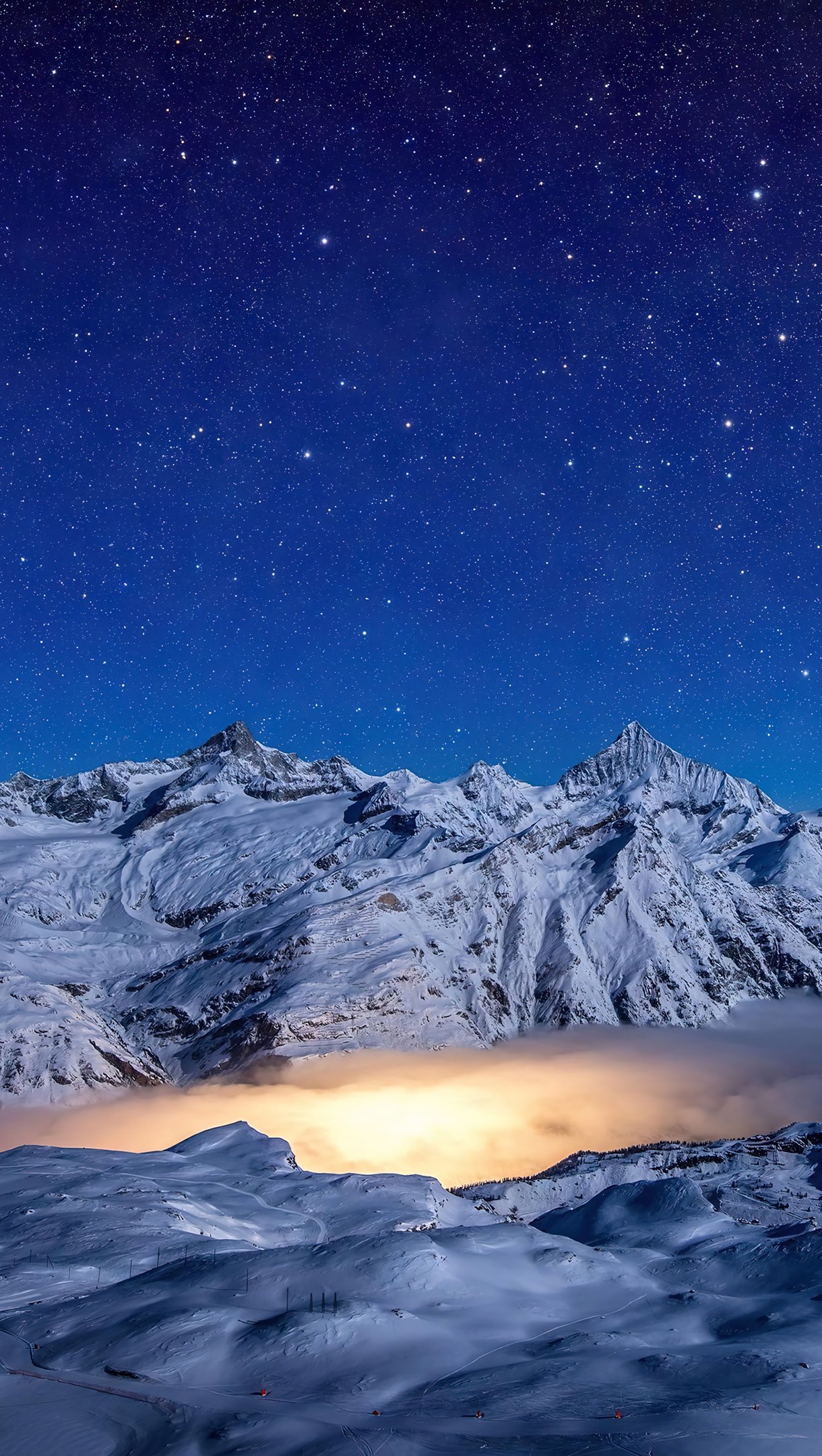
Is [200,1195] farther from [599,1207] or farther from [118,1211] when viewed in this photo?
[599,1207]

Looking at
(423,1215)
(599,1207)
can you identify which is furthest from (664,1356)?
(599,1207)

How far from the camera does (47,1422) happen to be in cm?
3095

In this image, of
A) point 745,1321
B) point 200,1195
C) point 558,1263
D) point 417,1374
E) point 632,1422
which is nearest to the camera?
point 632,1422

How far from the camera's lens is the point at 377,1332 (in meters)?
40.9

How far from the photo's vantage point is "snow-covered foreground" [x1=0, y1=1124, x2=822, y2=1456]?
30.0 metres

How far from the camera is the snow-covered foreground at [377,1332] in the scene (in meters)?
30.0

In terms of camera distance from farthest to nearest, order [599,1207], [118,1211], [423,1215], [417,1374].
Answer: [599,1207]
[423,1215]
[118,1211]
[417,1374]

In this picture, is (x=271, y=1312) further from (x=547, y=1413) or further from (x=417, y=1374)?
(x=547, y=1413)

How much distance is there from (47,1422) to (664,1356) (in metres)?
27.7

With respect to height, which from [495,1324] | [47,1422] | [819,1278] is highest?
[47,1422]

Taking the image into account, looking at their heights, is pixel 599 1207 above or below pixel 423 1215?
below

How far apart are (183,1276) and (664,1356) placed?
94.8 ft

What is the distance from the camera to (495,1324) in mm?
46344

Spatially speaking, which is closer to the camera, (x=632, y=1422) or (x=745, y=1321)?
(x=632, y=1422)
